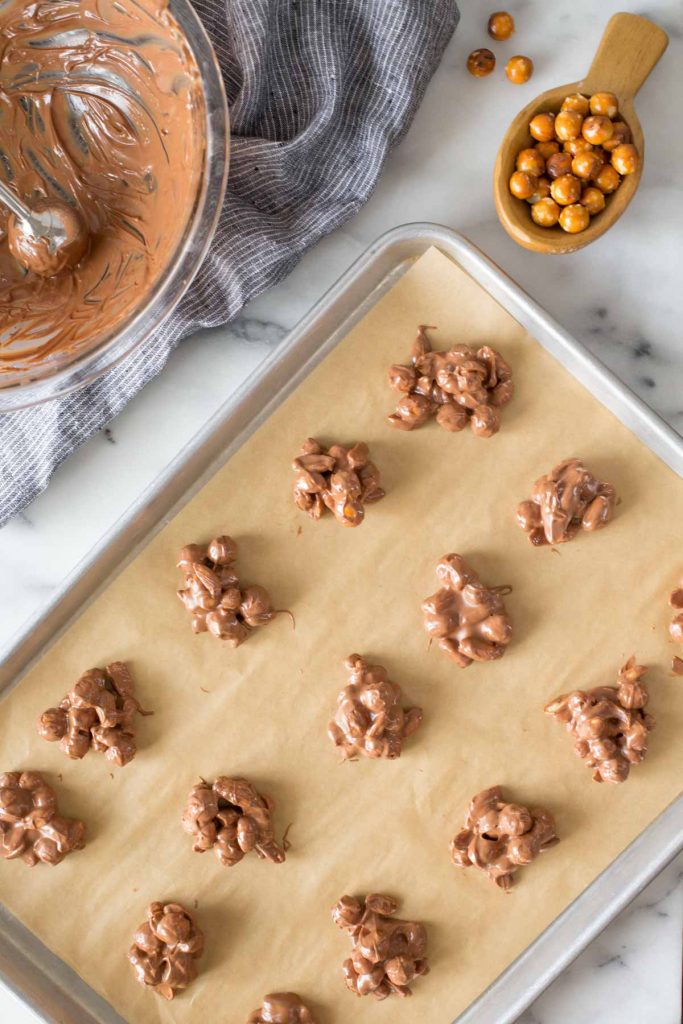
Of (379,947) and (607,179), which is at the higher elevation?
(607,179)

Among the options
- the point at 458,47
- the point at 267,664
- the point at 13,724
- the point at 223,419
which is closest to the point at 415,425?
the point at 223,419

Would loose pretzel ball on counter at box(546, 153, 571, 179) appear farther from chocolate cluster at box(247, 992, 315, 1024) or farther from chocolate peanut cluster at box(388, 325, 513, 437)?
chocolate cluster at box(247, 992, 315, 1024)

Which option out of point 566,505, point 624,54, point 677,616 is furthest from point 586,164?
point 677,616

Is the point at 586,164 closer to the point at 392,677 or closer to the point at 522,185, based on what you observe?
the point at 522,185

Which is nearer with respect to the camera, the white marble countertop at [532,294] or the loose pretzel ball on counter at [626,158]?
the loose pretzel ball on counter at [626,158]

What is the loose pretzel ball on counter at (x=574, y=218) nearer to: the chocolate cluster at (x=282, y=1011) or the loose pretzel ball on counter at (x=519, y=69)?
the loose pretzel ball on counter at (x=519, y=69)

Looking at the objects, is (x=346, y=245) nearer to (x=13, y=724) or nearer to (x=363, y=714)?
(x=363, y=714)

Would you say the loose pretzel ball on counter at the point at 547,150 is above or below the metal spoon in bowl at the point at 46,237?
below

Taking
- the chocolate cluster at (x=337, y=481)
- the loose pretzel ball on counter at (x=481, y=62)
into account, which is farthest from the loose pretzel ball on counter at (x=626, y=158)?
the chocolate cluster at (x=337, y=481)

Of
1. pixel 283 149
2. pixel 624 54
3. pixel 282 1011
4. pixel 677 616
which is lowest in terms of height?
pixel 282 1011
